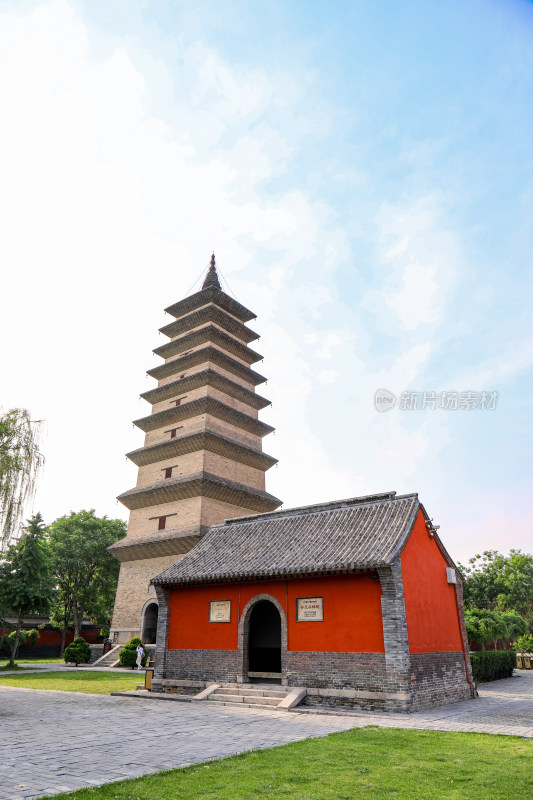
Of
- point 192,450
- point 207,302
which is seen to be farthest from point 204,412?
point 207,302

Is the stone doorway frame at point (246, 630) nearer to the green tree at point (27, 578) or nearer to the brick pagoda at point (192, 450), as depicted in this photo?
the brick pagoda at point (192, 450)

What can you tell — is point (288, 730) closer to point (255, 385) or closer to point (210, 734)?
point (210, 734)

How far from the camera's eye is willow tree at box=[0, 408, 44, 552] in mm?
16203

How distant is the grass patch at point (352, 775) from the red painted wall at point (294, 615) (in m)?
4.29

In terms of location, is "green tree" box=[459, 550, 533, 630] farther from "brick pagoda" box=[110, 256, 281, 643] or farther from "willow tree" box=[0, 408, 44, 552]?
"willow tree" box=[0, 408, 44, 552]

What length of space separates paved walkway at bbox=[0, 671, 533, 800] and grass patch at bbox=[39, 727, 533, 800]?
0.57 metres

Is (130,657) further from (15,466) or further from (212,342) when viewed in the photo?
(212,342)

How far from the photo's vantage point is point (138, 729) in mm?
8797

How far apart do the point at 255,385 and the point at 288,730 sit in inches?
1056

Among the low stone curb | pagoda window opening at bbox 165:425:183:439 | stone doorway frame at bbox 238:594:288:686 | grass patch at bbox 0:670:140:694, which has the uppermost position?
pagoda window opening at bbox 165:425:183:439

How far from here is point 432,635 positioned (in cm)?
1319

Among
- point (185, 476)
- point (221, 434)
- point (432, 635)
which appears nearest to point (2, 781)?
point (432, 635)

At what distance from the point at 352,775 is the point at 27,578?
83.6 ft

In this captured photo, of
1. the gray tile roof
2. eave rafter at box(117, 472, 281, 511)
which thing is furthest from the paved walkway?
eave rafter at box(117, 472, 281, 511)
